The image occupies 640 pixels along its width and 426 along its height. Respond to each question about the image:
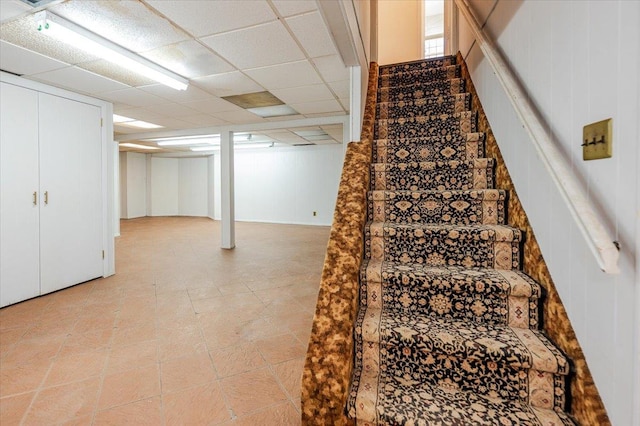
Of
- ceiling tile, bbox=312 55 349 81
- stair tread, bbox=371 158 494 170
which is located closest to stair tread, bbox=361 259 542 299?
stair tread, bbox=371 158 494 170

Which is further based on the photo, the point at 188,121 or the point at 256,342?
the point at 188,121

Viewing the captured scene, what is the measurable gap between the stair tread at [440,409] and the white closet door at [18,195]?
3585 millimetres

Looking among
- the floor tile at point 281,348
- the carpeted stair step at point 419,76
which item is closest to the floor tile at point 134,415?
the floor tile at point 281,348

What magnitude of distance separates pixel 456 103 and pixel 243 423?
287 centimetres

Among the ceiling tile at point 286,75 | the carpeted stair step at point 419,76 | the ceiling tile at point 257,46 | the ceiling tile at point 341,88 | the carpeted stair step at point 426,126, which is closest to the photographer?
the ceiling tile at point 257,46

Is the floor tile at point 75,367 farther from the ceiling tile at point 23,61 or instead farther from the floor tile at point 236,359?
→ the ceiling tile at point 23,61

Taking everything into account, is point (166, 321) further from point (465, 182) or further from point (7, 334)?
point (465, 182)

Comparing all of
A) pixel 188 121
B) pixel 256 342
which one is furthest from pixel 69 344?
pixel 188 121

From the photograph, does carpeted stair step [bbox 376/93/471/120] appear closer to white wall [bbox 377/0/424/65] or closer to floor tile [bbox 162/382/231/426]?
floor tile [bbox 162/382/231/426]

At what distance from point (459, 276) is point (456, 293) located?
8 centimetres

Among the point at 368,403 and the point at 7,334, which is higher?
the point at 368,403

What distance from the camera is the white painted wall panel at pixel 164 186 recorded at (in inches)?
399

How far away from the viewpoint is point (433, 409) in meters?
1.04

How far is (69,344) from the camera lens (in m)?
2.14
